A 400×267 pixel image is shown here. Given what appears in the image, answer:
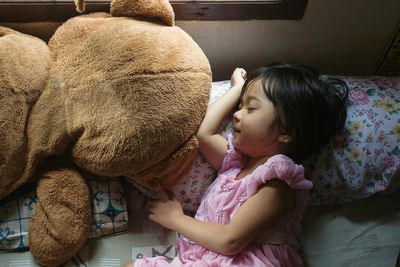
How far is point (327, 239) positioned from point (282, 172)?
12.8 inches

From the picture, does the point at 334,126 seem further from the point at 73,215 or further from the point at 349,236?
the point at 73,215

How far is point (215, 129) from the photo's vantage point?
1.06 metres

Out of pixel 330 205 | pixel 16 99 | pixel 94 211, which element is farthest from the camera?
pixel 330 205

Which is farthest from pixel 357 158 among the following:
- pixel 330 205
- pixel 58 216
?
pixel 58 216

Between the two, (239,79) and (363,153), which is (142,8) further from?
(363,153)

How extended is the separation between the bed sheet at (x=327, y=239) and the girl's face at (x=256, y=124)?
290mm

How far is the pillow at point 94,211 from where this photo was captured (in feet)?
3.42

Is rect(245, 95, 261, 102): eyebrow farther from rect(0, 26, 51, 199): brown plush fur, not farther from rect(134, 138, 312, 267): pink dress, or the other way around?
rect(0, 26, 51, 199): brown plush fur

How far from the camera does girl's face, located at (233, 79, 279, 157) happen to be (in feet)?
3.26

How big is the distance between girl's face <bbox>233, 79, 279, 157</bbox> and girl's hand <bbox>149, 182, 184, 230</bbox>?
0.24 m

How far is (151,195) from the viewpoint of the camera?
1117 mm

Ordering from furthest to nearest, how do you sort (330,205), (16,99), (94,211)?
(330,205)
(94,211)
(16,99)

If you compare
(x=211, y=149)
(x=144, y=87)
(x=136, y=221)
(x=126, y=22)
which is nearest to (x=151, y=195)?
(x=136, y=221)

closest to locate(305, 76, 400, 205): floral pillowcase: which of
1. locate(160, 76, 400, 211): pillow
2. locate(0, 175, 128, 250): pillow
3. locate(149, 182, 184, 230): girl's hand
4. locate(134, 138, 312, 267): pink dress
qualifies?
locate(160, 76, 400, 211): pillow
